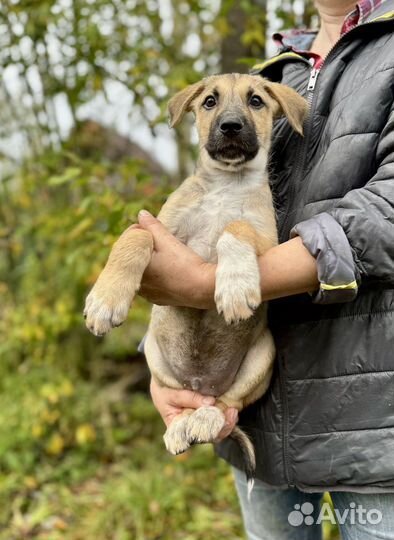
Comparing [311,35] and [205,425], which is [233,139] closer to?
[311,35]

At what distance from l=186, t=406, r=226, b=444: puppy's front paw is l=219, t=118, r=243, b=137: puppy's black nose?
3.60 feet

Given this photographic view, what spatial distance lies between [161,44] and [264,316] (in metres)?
2.83

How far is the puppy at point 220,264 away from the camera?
6.57ft

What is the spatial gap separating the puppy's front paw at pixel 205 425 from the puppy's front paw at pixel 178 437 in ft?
0.09

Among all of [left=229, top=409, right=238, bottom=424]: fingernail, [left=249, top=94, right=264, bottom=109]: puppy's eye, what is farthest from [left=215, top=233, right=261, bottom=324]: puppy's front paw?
[left=249, top=94, right=264, bottom=109]: puppy's eye

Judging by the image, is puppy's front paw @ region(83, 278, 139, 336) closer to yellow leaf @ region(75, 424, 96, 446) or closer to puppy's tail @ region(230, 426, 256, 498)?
puppy's tail @ region(230, 426, 256, 498)

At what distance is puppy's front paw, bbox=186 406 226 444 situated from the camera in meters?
2.19

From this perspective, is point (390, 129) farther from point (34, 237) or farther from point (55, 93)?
point (34, 237)

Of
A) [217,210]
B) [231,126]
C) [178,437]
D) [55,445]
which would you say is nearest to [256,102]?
[231,126]

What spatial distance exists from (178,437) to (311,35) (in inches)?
69.6

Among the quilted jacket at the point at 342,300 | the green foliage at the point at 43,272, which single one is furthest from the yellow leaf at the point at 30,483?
the quilted jacket at the point at 342,300

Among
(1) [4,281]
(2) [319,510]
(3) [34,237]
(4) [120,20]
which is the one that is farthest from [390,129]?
(1) [4,281]

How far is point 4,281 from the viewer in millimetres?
5871

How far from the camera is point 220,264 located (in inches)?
79.3
